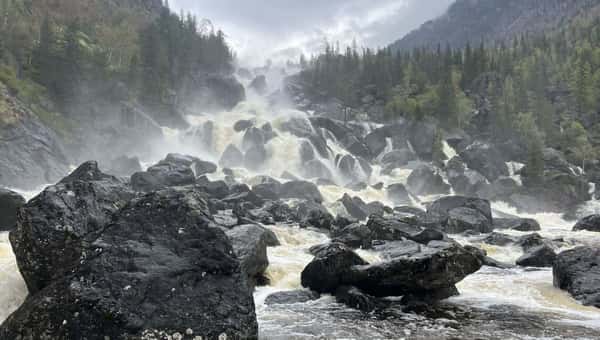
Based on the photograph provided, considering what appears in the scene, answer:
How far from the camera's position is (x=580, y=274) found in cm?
1454

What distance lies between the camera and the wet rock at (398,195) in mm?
51862

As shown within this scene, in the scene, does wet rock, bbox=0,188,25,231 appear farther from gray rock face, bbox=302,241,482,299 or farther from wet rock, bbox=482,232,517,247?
wet rock, bbox=482,232,517,247

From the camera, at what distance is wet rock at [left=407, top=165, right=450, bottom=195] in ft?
192

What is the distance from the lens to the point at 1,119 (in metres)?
43.8

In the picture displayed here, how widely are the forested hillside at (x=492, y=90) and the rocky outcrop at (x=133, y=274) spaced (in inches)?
2391

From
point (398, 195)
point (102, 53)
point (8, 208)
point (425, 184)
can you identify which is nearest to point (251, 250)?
point (8, 208)

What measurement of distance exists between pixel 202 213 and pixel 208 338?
9.23 feet

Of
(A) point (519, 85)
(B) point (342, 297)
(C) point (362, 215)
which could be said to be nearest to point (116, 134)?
(C) point (362, 215)

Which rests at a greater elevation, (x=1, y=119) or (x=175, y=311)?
(x=1, y=119)

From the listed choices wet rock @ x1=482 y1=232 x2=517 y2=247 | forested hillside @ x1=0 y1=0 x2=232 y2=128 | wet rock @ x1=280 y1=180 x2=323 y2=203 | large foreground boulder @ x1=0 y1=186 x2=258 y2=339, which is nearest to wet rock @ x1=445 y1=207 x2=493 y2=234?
wet rock @ x1=482 y1=232 x2=517 y2=247

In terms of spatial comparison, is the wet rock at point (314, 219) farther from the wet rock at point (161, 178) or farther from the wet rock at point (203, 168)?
the wet rock at point (203, 168)

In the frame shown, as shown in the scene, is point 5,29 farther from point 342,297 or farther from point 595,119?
point 595,119

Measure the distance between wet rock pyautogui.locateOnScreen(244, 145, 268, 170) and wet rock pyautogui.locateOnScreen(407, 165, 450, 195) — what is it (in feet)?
72.0

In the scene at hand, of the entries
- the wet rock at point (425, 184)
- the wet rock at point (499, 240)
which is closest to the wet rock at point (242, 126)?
the wet rock at point (425, 184)
